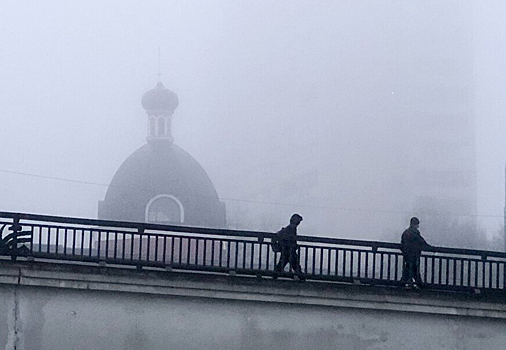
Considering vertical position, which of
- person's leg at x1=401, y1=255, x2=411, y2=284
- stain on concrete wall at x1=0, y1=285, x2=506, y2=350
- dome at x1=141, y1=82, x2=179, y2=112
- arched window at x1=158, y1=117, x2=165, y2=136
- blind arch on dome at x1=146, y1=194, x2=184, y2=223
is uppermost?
dome at x1=141, y1=82, x2=179, y2=112

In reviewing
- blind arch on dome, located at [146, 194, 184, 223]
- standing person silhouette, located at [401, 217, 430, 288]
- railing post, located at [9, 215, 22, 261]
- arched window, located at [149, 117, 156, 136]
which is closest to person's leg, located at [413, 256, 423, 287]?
standing person silhouette, located at [401, 217, 430, 288]

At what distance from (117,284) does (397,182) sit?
3399 inches

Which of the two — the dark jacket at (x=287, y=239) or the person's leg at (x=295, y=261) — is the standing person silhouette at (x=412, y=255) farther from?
the dark jacket at (x=287, y=239)

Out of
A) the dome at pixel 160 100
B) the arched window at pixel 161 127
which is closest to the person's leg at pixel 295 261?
the arched window at pixel 161 127

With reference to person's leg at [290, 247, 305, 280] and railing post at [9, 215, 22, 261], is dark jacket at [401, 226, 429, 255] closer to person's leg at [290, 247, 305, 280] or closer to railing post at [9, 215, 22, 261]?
person's leg at [290, 247, 305, 280]

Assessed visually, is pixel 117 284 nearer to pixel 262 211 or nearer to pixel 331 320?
pixel 331 320

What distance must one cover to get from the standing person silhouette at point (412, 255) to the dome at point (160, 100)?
73695 mm

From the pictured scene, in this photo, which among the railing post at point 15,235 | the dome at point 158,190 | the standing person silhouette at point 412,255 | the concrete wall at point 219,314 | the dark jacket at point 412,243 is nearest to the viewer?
the concrete wall at point 219,314

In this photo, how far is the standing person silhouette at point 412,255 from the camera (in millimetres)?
17812

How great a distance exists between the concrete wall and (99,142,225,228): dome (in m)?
64.1

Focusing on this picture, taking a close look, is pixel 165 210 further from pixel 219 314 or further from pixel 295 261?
pixel 219 314

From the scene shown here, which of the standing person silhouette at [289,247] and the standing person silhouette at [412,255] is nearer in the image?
the standing person silhouette at [289,247]

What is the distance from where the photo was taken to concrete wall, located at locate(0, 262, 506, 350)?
1641cm

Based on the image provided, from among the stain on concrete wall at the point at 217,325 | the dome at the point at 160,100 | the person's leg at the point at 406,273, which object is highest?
the dome at the point at 160,100
